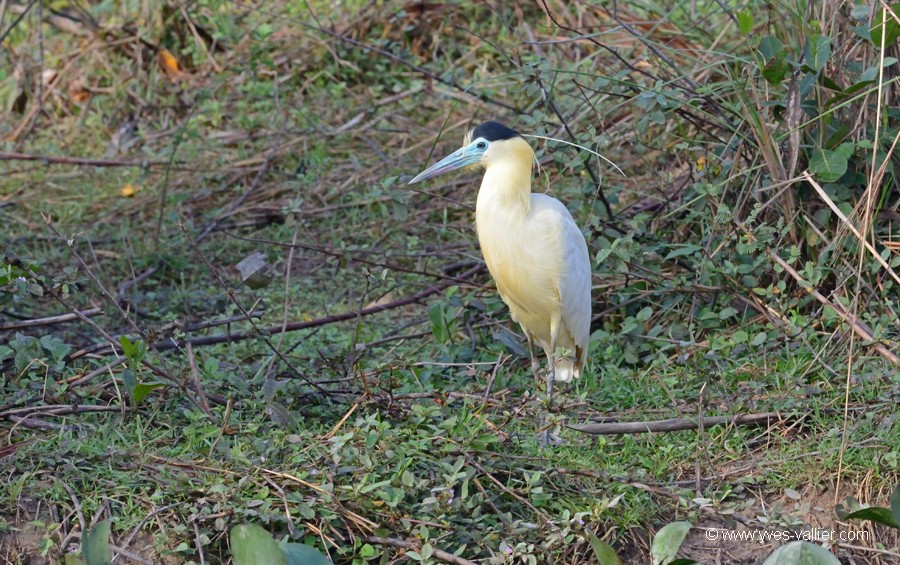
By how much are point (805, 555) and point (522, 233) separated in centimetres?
161

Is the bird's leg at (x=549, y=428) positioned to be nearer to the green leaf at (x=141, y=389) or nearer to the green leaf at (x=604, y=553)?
the green leaf at (x=604, y=553)

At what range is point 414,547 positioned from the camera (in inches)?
120

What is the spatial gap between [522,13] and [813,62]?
10.6ft

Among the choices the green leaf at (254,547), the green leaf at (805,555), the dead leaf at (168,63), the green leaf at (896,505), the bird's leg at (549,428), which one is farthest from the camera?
the dead leaf at (168,63)

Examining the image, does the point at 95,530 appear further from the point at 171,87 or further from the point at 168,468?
the point at 171,87

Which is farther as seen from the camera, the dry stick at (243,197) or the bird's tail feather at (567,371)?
the dry stick at (243,197)

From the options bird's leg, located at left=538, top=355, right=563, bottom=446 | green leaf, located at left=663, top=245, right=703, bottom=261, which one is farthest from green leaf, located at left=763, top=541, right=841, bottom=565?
green leaf, located at left=663, top=245, right=703, bottom=261

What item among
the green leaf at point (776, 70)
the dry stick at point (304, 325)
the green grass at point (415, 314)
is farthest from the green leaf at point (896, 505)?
the dry stick at point (304, 325)

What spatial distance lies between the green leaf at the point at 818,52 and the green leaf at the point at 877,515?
1.81 m

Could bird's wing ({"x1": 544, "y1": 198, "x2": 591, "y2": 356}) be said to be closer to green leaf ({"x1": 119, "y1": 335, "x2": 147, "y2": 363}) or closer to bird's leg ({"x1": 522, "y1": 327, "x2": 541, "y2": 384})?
bird's leg ({"x1": 522, "y1": 327, "x2": 541, "y2": 384})

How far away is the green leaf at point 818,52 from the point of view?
4152 mm

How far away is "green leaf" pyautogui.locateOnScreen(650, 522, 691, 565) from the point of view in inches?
123

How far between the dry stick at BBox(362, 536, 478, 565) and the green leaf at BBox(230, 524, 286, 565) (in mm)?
342

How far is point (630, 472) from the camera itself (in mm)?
3516
